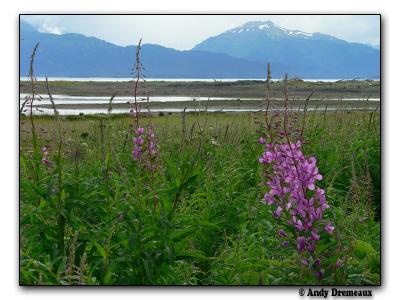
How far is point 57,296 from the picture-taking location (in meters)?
4.22

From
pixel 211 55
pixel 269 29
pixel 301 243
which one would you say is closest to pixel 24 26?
pixel 211 55

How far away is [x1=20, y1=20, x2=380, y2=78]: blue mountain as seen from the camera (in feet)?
15.8

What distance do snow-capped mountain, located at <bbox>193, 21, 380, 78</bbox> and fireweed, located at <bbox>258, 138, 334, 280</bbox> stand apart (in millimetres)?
1129

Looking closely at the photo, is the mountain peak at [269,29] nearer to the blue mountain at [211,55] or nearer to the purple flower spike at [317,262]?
the blue mountain at [211,55]

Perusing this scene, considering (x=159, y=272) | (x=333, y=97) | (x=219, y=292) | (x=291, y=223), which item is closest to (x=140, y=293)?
(x=159, y=272)

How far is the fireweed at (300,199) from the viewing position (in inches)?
135

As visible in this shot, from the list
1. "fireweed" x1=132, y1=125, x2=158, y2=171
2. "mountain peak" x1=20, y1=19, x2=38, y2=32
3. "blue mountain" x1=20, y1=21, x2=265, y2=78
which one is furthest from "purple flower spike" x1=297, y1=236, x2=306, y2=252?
"mountain peak" x1=20, y1=19, x2=38, y2=32

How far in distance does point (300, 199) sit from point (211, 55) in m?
2.13

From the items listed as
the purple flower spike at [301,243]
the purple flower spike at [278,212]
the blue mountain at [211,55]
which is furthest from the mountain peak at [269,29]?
the purple flower spike at [301,243]

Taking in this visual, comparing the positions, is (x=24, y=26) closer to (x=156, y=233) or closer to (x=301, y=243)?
(x=156, y=233)

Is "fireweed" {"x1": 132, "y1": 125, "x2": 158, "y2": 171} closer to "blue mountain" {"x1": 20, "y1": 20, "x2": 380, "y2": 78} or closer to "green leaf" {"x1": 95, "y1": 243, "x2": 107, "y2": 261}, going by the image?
"blue mountain" {"x1": 20, "y1": 20, "x2": 380, "y2": 78}

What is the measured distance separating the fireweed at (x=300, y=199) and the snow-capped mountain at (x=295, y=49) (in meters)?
1.13

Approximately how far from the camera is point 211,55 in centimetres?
521

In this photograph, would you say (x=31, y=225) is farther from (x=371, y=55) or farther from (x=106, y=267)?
(x=371, y=55)
